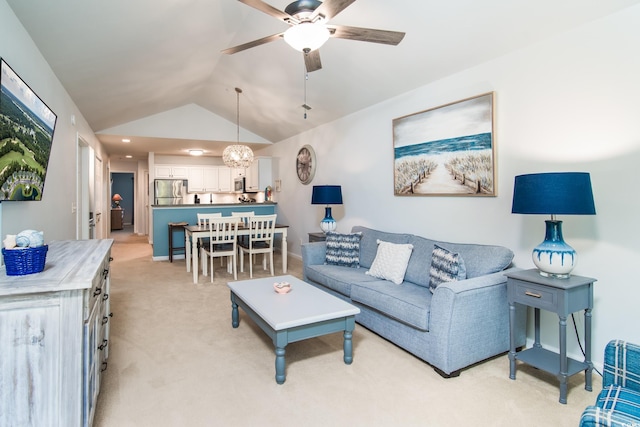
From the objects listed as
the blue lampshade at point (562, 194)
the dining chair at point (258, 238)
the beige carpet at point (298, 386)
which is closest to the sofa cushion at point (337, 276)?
the beige carpet at point (298, 386)

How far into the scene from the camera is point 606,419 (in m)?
1.25

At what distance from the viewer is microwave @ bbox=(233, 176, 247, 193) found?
332 inches

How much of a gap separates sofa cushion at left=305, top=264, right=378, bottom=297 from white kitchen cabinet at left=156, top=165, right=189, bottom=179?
622 centimetres

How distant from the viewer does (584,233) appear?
240 cm

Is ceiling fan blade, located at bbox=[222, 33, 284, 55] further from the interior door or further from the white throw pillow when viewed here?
the interior door

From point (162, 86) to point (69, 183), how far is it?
1879 mm

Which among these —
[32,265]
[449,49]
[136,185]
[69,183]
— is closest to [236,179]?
[136,185]

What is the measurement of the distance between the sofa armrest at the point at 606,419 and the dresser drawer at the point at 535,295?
2.90 ft

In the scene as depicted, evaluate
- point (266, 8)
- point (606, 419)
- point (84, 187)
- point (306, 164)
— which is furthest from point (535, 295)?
point (84, 187)

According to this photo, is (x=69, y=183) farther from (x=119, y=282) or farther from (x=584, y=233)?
(x=584, y=233)

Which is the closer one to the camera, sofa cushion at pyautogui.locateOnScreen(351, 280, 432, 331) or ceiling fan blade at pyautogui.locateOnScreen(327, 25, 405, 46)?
ceiling fan blade at pyautogui.locateOnScreen(327, 25, 405, 46)

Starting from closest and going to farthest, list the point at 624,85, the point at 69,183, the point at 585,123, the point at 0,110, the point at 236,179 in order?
the point at 0,110 < the point at 624,85 < the point at 585,123 < the point at 69,183 < the point at 236,179

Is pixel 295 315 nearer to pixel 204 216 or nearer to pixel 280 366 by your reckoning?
pixel 280 366

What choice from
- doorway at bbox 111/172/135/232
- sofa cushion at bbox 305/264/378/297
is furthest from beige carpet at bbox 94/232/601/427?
doorway at bbox 111/172/135/232
